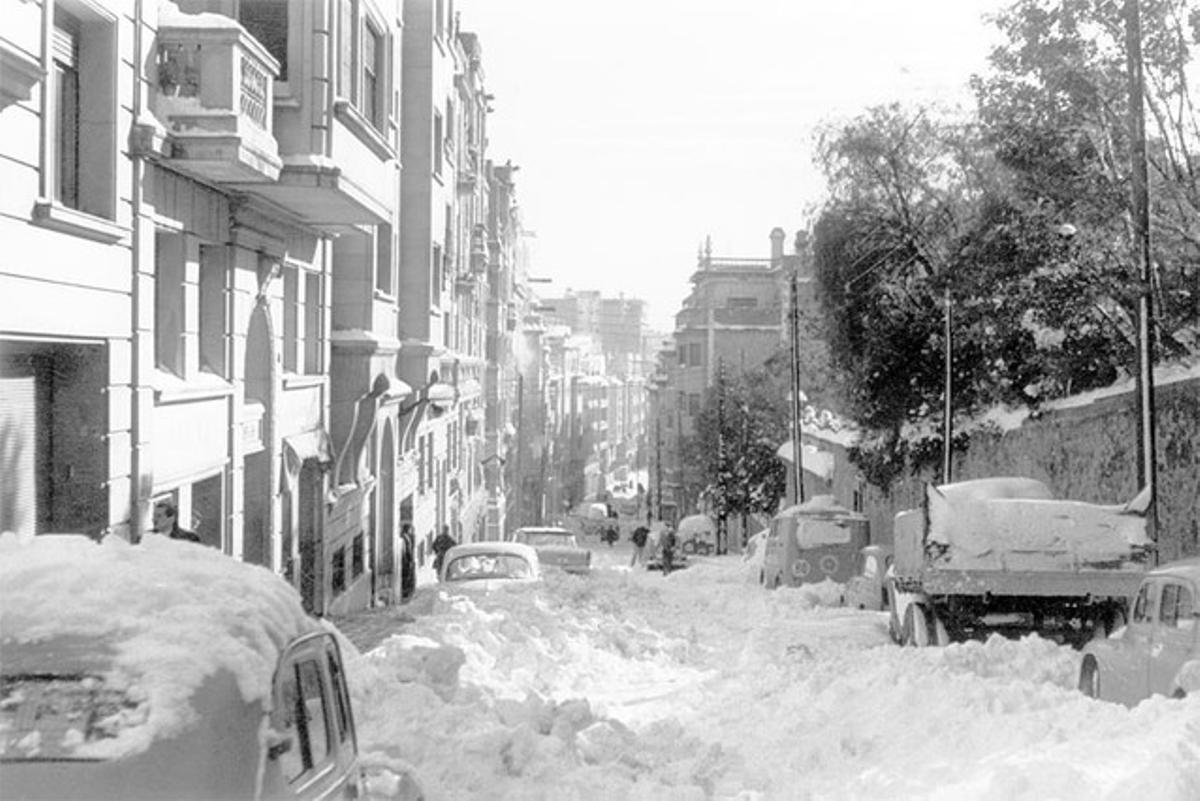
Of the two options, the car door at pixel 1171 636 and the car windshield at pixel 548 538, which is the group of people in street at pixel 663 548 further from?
the car door at pixel 1171 636

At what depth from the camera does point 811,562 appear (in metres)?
27.1

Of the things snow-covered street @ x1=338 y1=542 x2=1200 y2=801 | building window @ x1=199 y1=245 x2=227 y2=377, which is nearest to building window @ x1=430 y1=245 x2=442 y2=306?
building window @ x1=199 y1=245 x2=227 y2=377

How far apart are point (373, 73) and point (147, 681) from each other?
18826 millimetres

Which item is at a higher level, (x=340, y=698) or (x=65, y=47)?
(x=65, y=47)

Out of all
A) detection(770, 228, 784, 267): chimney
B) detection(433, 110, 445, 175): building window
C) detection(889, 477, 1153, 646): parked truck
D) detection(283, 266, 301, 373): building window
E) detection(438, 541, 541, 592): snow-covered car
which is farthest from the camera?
detection(770, 228, 784, 267): chimney

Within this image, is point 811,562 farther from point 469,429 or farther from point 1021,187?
point 469,429

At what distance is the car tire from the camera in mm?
12266

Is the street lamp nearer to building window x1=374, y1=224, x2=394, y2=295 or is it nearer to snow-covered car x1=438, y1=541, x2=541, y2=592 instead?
building window x1=374, y1=224, x2=394, y2=295

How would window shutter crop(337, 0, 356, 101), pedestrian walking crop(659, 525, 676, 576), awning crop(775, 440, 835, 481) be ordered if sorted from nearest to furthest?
window shutter crop(337, 0, 356, 101), pedestrian walking crop(659, 525, 676, 576), awning crop(775, 440, 835, 481)

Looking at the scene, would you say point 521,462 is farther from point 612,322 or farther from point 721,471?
point 612,322

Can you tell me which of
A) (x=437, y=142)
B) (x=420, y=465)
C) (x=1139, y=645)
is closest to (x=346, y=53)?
(x=1139, y=645)

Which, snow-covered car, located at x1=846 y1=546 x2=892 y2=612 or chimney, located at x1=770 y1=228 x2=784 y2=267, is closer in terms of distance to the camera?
snow-covered car, located at x1=846 y1=546 x2=892 y2=612

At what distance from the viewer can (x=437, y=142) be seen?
32469mm

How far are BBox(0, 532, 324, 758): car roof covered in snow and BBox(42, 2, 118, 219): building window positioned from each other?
7.66m
